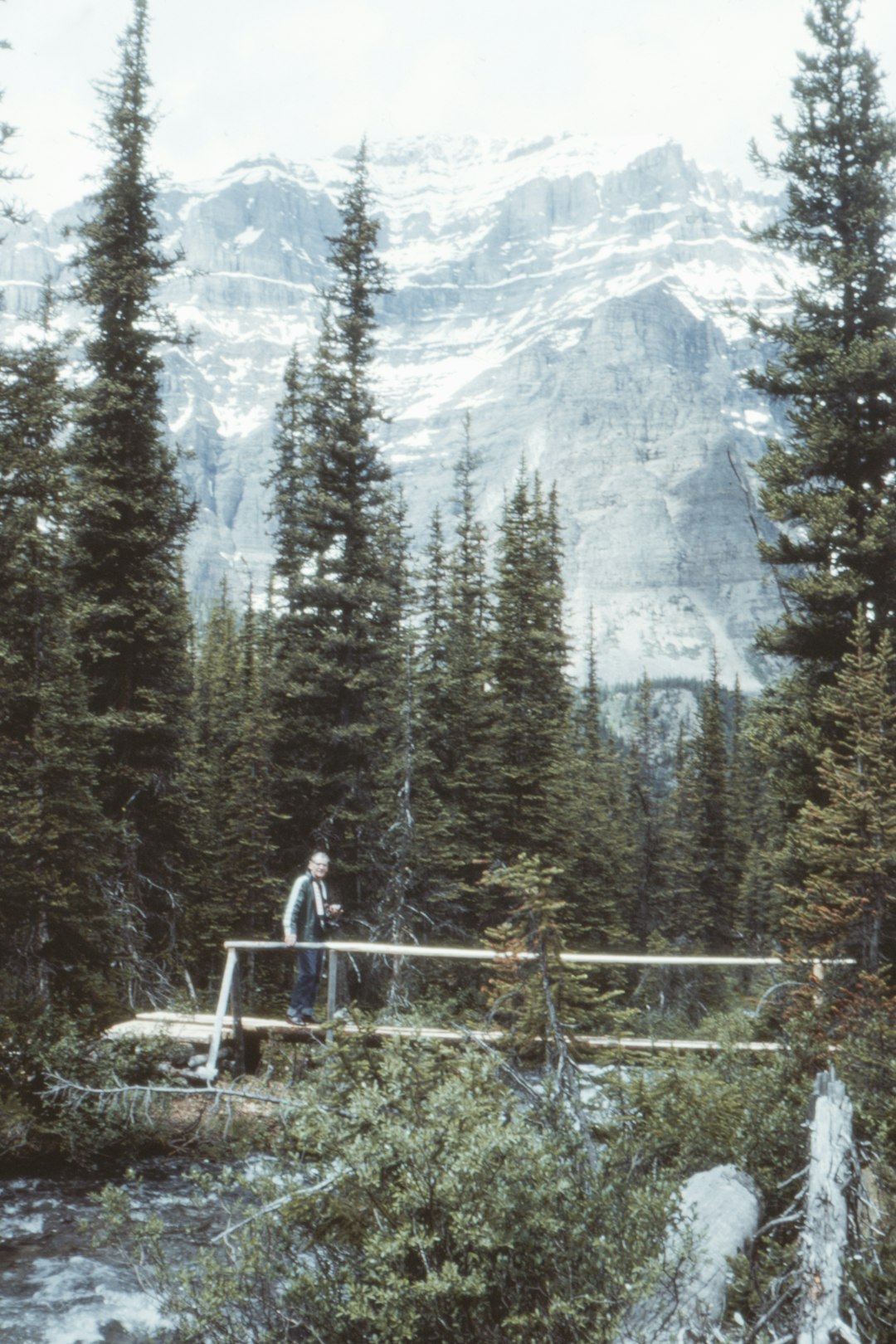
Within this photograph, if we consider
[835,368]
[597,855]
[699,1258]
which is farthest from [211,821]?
[699,1258]

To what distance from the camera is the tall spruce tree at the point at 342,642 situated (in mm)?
19953

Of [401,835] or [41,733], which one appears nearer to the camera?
[41,733]

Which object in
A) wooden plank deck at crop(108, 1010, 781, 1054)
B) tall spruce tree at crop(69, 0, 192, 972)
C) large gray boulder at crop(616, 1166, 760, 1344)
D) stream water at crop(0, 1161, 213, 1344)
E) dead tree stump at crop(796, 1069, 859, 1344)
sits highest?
tall spruce tree at crop(69, 0, 192, 972)

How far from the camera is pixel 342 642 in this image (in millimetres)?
19516

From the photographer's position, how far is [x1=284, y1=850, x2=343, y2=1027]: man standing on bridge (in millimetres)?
10609

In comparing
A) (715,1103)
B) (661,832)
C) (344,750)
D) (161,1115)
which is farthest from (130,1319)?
(661,832)

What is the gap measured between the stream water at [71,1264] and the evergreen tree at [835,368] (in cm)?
1133

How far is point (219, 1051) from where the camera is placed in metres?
10.2

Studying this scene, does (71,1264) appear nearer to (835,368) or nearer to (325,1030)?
(325,1030)

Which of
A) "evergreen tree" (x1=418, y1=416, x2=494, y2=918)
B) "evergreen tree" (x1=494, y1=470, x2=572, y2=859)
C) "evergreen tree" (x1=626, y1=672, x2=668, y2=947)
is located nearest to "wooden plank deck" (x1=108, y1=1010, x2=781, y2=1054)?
"evergreen tree" (x1=418, y1=416, x2=494, y2=918)

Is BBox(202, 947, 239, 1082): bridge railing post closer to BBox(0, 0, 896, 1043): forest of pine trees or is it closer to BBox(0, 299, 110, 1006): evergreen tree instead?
BBox(0, 0, 896, 1043): forest of pine trees

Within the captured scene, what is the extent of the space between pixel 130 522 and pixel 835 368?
12.2 metres

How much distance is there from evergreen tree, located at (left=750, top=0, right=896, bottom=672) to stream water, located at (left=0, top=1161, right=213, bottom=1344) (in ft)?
37.2

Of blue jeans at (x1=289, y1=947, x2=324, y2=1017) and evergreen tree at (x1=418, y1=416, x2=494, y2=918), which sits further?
evergreen tree at (x1=418, y1=416, x2=494, y2=918)
